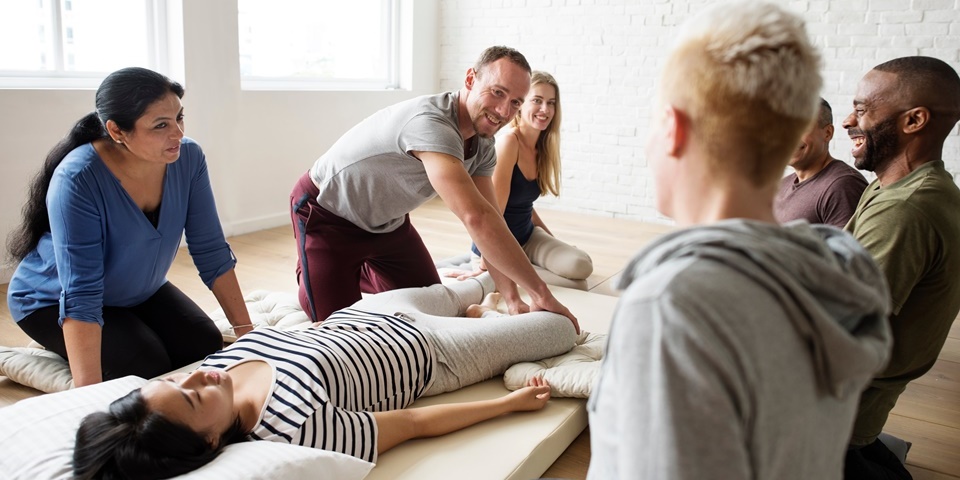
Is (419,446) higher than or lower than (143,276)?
lower

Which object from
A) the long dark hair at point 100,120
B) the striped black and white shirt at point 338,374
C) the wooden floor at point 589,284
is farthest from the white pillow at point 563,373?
the long dark hair at point 100,120

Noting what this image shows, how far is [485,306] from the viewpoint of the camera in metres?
2.71

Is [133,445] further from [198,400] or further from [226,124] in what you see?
[226,124]

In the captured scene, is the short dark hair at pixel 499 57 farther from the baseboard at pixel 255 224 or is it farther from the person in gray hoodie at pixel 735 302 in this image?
the baseboard at pixel 255 224

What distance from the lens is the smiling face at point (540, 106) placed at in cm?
339

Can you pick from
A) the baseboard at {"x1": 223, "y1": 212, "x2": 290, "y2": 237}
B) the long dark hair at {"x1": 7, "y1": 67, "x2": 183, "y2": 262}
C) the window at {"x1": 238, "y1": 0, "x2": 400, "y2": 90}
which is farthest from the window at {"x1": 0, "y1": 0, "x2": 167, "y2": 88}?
the long dark hair at {"x1": 7, "y1": 67, "x2": 183, "y2": 262}

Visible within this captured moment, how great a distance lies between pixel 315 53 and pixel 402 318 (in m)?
3.73

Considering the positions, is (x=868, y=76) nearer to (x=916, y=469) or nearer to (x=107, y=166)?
(x=916, y=469)

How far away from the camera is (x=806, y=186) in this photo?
2.52 meters

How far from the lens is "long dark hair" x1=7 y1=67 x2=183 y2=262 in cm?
208

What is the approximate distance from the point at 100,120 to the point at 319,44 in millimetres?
3388

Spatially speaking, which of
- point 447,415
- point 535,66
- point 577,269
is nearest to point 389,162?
point 447,415

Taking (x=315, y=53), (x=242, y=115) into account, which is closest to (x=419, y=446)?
(x=242, y=115)

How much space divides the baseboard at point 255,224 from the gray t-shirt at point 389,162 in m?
2.07
